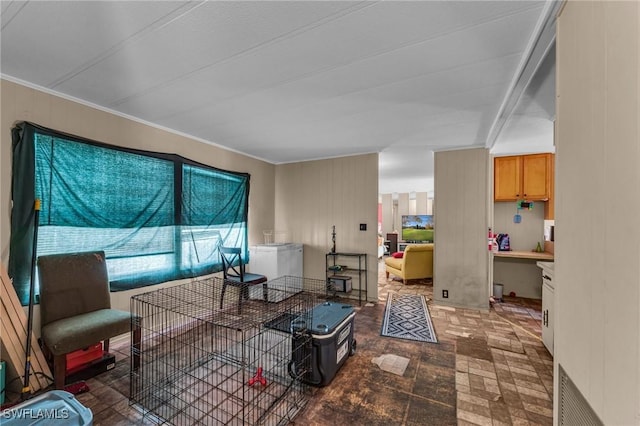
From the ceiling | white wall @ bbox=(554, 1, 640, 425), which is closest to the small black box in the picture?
the ceiling

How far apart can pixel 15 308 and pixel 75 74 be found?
1784 millimetres

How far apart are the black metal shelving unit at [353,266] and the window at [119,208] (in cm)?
174

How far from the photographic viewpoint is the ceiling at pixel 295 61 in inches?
55.2

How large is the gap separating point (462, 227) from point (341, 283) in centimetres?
205

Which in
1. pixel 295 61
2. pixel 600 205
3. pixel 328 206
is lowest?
pixel 600 205

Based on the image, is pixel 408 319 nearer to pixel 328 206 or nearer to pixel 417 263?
pixel 417 263

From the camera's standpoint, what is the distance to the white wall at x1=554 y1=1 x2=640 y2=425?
2.45 ft

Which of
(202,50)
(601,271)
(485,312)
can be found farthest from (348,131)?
(485,312)

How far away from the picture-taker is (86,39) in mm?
1614

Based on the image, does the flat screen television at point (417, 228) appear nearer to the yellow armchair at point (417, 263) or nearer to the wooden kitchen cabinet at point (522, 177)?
the yellow armchair at point (417, 263)

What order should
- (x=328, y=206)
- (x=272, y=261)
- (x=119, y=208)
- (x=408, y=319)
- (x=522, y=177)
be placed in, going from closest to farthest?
(x=119, y=208) → (x=408, y=319) → (x=272, y=261) → (x=522, y=177) → (x=328, y=206)

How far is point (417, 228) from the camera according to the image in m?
9.74

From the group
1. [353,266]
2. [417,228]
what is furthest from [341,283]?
[417,228]

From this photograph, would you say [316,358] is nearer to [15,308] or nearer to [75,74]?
[15,308]
